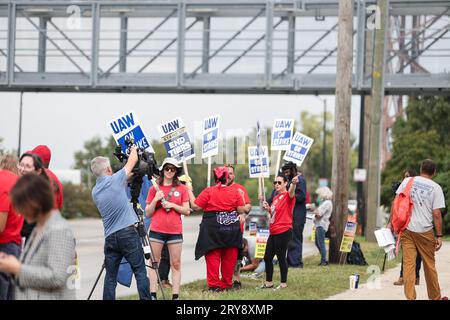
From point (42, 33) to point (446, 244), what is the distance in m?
14.5

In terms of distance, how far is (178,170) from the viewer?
14.2 meters

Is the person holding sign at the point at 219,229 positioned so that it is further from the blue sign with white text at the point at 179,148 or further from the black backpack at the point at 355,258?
the black backpack at the point at 355,258

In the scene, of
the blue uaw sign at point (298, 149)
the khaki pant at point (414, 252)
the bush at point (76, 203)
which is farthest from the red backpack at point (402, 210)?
the bush at point (76, 203)

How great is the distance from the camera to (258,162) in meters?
18.8

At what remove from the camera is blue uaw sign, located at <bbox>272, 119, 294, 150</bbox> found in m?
18.4

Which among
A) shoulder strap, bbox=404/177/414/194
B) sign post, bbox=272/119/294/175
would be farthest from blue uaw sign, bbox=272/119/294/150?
shoulder strap, bbox=404/177/414/194

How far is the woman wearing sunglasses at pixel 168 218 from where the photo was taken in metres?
13.9

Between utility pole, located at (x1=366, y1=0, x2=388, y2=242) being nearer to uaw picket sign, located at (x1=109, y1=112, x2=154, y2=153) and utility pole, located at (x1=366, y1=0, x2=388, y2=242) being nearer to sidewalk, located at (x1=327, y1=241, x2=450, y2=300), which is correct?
sidewalk, located at (x1=327, y1=241, x2=450, y2=300)

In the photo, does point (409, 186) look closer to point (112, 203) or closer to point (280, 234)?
point (280, 234)

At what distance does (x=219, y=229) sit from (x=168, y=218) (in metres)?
1.43

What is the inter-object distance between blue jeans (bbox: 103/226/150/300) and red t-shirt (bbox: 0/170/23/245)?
2503 millimetres

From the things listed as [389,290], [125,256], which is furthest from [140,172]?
[389,290]
